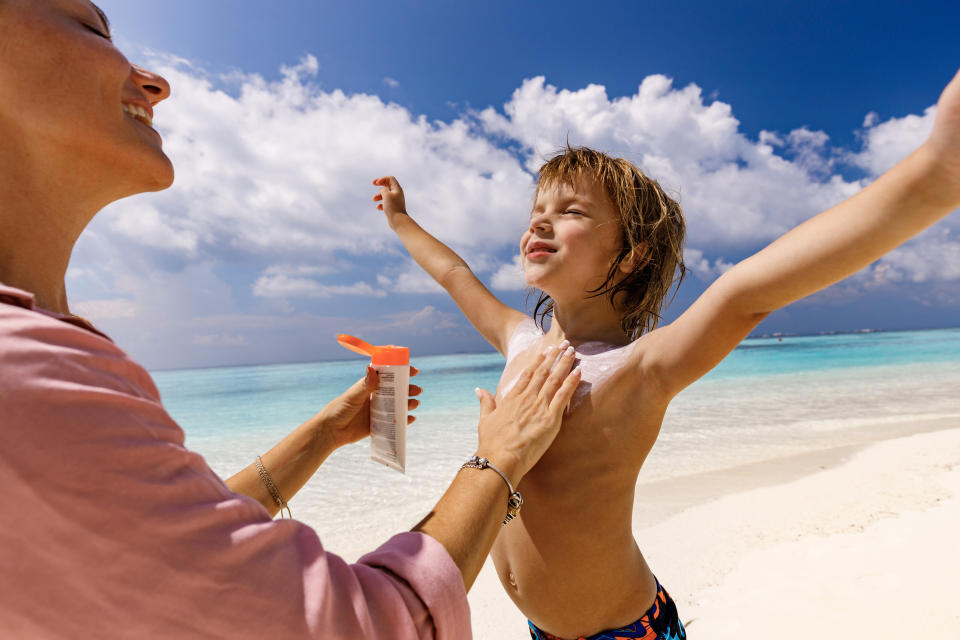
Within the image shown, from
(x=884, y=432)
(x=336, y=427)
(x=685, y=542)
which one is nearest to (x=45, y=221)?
(x=336, y=427)

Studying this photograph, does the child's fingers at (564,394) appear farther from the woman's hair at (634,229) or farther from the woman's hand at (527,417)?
the woman's hair at (634,229)

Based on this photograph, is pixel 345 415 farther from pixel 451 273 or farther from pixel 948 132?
pixel 948 132

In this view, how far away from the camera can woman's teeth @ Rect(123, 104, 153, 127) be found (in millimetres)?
1143

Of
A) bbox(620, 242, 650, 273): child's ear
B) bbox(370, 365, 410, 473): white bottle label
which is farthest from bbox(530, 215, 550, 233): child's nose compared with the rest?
bbox(370, 365, 410, 473): white bottle label

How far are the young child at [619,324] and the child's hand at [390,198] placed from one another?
Answer: 2.76 feet

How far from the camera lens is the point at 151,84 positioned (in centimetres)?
123

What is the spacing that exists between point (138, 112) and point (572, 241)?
53.0 inches

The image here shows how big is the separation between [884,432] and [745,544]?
6.32 metres

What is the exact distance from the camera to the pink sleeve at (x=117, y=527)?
609 mm

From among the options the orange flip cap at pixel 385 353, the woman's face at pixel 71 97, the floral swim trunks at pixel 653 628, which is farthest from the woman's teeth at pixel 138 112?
the floral swim trunks at pixel 653 628

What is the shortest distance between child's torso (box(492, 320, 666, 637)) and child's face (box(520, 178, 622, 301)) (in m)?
0.34

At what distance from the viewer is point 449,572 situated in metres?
0.90

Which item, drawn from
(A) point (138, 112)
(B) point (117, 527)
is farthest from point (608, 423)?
(A) point (138, 112)

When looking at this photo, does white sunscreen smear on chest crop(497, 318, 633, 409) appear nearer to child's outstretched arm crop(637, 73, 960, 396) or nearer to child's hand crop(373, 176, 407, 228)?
child's outstretched arm crop(637, 73, 960, 396)
